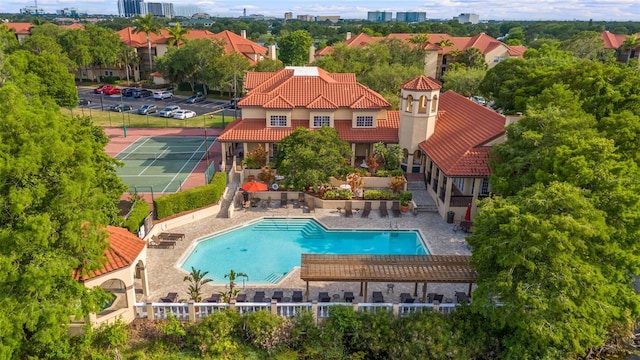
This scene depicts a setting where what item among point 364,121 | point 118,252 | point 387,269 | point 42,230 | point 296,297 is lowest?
point 296,297

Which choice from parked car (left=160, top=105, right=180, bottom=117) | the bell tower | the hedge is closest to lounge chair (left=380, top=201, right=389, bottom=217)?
the bell tower

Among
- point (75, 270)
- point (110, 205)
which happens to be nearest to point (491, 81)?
point (110, 205)

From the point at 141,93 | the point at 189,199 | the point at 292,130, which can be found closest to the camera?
the point at 189,199

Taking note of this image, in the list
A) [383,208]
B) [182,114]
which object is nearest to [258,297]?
[383,208]

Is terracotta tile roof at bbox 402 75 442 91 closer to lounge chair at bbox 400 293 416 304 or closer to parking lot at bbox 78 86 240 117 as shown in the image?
lounge chair at bbox 400 293 416 304

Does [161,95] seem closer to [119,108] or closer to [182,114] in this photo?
[119,108]

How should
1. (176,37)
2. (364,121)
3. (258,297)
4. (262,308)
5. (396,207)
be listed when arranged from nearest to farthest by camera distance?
(262,308) < (258,297) < (396,207) < (364,121) < (176,37)
